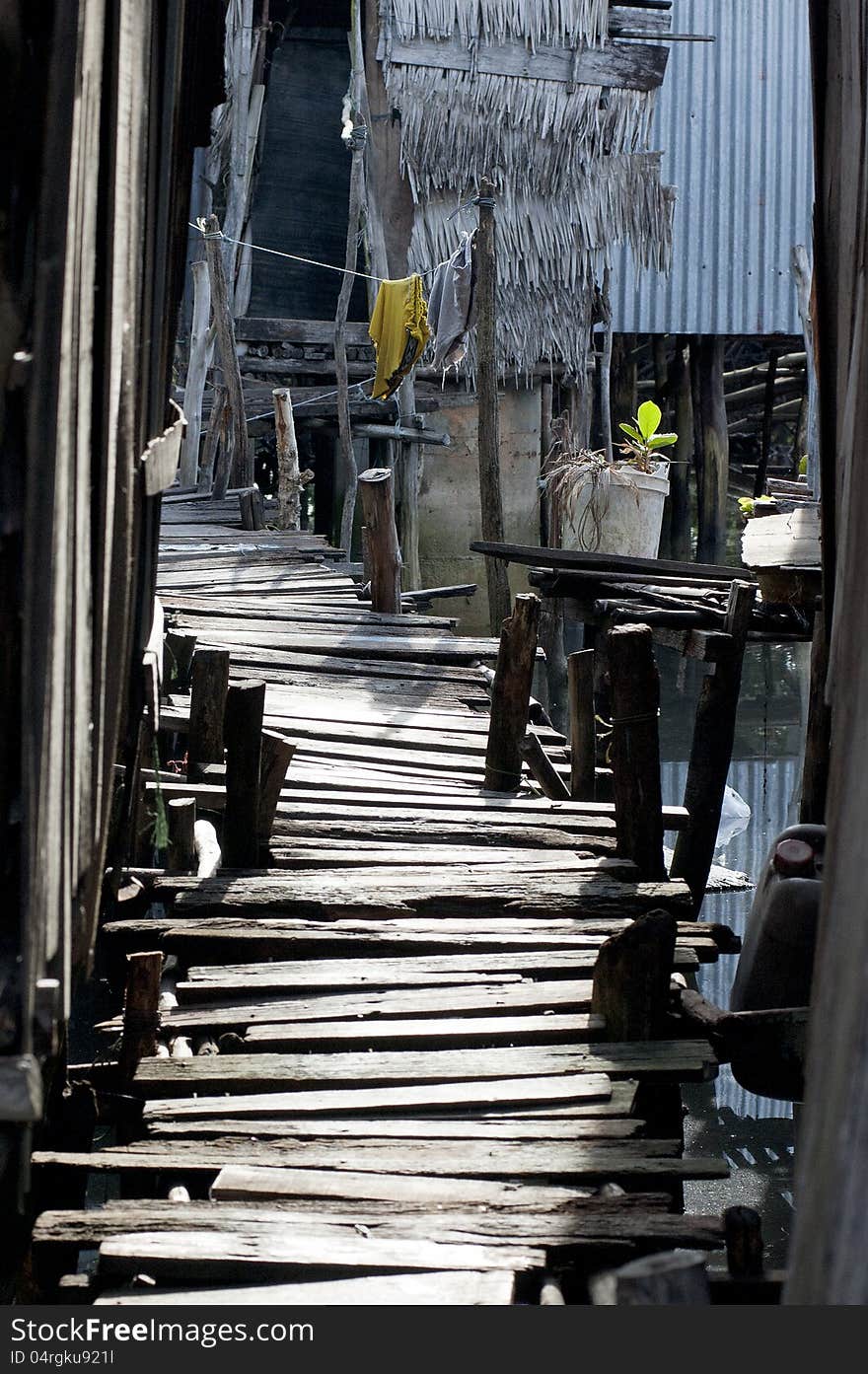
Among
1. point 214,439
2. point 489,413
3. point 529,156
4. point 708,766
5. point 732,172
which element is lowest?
point 708,766

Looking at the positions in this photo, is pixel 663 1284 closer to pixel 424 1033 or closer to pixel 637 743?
pixel 424 1033

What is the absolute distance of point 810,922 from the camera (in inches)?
219

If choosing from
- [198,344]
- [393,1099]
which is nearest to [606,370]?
[198,344]

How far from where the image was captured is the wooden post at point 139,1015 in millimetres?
3666

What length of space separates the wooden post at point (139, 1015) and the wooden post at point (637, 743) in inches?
76.1

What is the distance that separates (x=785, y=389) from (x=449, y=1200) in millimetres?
18748

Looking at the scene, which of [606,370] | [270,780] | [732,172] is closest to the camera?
[270,780]

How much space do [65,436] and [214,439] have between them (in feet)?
39.0

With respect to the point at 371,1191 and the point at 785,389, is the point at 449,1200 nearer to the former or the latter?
the point at 371,1191

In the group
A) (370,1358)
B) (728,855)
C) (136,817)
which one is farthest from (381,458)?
(370,1358)

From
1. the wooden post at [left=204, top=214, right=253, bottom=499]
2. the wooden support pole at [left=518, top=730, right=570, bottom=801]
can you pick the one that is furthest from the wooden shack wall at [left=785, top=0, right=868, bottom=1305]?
the wooden post at [left=204, top=214, right=253, bottom=499]

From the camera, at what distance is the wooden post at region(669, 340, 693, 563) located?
18.1 metres

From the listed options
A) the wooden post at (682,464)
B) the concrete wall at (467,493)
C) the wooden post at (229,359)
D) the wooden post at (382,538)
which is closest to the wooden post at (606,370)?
the concrete wall at (467,493)

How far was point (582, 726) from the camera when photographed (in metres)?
6.93
